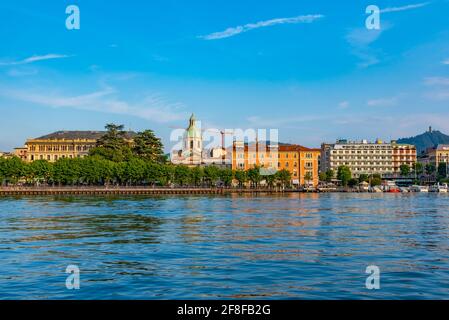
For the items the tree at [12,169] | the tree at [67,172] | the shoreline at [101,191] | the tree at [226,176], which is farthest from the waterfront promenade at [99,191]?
the tree at [226,176]

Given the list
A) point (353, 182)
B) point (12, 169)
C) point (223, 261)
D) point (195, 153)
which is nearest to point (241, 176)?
point (195, 153)

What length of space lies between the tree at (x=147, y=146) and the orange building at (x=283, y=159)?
86.5 ft

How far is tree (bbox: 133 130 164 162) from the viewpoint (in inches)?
5719

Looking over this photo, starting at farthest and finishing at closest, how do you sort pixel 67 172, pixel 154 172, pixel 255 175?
pixel 255 175, pixel 154 172, pixel 67 172

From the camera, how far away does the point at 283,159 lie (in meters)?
161

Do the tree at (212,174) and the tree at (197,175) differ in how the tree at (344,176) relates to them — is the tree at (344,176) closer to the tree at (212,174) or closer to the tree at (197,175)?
the tree at (212,174)

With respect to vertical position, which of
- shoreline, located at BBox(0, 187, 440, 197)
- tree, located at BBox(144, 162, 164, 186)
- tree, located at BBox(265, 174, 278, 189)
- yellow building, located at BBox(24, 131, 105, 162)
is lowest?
shoreline, located at BBox(0, 187, 440, 197)

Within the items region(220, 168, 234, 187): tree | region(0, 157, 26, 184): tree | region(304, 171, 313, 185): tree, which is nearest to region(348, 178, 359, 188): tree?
region(304, 171, 313, 185): tree

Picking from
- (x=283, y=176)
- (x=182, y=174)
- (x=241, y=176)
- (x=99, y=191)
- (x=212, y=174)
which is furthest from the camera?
(x=283, y=176)

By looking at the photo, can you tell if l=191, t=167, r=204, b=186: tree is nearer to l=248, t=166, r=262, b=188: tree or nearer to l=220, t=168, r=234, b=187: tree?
l=220, t=168, r=234, b=187: tree

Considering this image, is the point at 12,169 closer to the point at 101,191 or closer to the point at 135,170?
the point at 101,191

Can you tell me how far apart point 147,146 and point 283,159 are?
3955cm

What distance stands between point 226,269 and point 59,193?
340 feet

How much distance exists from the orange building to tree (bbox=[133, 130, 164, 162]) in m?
26.4
